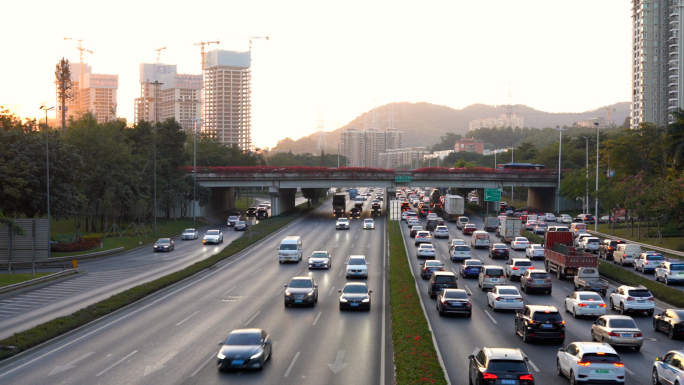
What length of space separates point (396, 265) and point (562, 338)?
21.0 m

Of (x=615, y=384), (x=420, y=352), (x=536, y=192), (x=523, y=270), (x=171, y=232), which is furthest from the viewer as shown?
(x=536, y=192)

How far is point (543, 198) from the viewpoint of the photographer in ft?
381

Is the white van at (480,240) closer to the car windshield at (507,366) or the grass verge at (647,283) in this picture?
the grass verge at (647,283)

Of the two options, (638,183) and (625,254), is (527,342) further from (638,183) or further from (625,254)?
(638,183)

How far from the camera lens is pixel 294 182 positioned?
99.6m

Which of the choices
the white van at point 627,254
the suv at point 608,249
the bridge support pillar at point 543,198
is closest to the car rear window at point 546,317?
the white van at point 627,254

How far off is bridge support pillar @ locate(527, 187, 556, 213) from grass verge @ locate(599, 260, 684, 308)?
64.9 meters

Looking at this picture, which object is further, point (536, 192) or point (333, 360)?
point (536, 192)

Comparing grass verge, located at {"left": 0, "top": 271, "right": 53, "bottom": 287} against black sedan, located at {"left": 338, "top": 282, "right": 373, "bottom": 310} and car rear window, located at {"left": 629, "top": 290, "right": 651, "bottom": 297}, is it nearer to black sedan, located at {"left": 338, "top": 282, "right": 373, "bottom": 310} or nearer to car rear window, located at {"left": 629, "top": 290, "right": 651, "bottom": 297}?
black sedan, located at {"left": 338, "top": 282, "right": 373, "bottom": 310}

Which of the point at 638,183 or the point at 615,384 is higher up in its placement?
the point at 638,183

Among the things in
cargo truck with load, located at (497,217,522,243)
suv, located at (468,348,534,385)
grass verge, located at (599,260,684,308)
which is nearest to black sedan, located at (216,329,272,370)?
suv, located at (468,348,534,385)

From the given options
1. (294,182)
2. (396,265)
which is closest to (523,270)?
(396,265)

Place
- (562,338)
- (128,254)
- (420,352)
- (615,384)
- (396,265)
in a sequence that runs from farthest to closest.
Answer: (128,254) → (396,265) → (562,338) → (420,352) → (615,384)

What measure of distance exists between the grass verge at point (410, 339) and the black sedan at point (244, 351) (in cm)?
414
